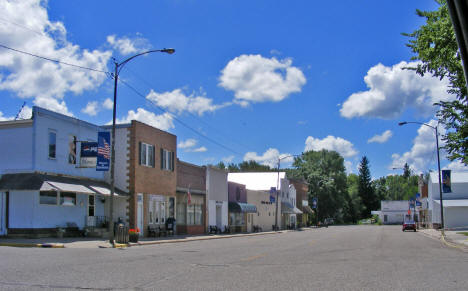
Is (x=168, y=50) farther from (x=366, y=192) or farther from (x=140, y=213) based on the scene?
(x=366, y=192)

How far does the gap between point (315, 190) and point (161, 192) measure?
70.5m

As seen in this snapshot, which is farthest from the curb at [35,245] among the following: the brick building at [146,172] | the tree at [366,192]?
the tree at [366,192]

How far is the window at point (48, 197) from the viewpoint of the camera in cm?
2518

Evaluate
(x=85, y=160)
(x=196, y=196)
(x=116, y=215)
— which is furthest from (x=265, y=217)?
(x=85, y=160)

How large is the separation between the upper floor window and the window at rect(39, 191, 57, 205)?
10.7m

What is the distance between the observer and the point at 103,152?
2436cm

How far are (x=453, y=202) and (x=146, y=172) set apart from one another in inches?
1744

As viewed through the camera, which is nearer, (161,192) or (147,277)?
(147,277)

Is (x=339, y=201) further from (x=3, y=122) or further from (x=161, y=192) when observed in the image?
(x=3, y=122)

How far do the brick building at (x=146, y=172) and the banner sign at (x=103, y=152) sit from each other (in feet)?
23.8

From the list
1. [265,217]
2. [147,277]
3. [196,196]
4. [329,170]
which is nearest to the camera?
[147,277]

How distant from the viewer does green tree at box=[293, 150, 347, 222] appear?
332 feet

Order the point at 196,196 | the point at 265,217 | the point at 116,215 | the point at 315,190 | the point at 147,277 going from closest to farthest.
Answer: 1. the point at 147,277
2. the point at 116,215
3. the point at 196,196
4. the point at 265,217
5. the point at 315,190

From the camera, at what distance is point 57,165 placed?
26.6 m
